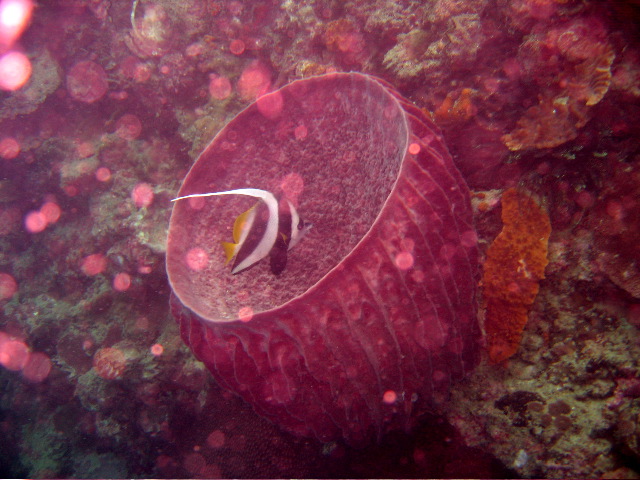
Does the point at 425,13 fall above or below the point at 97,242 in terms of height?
above

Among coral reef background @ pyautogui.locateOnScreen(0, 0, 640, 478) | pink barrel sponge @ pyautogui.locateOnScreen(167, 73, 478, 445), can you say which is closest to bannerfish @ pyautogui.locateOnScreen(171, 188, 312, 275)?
pink barrel sponge @ pyautogui.locateOnScreen(167, 73, 478, 445)

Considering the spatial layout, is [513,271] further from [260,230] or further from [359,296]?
[260,230]

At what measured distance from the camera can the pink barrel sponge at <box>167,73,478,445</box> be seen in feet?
5.57

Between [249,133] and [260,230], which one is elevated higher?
[249,133]

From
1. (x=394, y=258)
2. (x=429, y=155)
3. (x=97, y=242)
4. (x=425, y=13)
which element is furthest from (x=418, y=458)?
(x=97, y=242)

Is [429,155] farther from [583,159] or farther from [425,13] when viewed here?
[425,13]

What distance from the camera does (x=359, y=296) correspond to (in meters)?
1.68

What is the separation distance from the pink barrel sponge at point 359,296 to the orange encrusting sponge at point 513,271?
154 millimetres

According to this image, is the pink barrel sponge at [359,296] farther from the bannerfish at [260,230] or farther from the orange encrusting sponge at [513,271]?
the bannerfish at [260,230]

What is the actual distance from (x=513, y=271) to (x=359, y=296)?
101 centimetres

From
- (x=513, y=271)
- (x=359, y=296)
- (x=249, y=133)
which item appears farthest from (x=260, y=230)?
(x=513, y=271)

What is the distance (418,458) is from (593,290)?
1.41 m

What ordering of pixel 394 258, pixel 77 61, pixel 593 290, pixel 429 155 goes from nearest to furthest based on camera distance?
pixel 394 258, pixel 429 155, pixel 593 290, pixel 77 61

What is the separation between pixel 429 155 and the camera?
5.96ft
